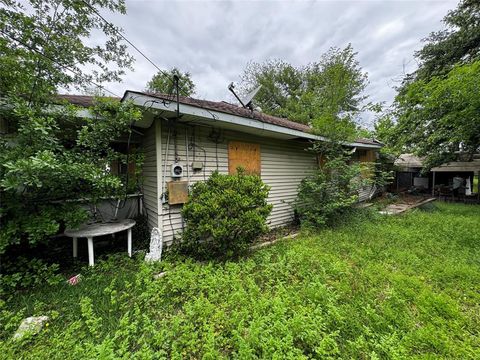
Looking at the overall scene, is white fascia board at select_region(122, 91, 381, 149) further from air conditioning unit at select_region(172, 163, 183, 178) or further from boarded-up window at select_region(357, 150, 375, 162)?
boarded-up window at select_region(357, 150, 375, 162)

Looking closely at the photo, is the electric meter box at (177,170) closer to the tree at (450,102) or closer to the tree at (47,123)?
the tree at (47,123)

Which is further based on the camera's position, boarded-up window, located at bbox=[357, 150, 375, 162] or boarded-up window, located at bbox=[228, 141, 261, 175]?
boarded-up window, located at bbox=[357, 150, 375, 162]

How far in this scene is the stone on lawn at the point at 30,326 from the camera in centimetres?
182

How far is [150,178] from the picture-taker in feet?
13.4

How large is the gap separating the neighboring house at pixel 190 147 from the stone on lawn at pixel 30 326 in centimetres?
181

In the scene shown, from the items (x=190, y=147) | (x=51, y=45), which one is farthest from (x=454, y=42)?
(x=51, y=45)

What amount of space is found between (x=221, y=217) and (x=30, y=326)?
241 centimetres

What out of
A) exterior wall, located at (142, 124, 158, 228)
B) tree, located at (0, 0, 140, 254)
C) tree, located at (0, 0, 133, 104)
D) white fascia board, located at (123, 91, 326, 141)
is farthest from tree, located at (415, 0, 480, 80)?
tree, located at (0, 0, 140, 254)

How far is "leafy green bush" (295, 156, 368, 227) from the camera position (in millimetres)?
5242

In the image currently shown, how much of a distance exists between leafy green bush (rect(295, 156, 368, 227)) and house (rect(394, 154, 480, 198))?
931 centimetres

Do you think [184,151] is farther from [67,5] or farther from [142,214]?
[67,5]

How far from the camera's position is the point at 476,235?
442 centimetres

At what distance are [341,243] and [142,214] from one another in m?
4.52

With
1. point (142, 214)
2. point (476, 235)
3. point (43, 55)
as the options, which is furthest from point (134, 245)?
point (476, 235)
